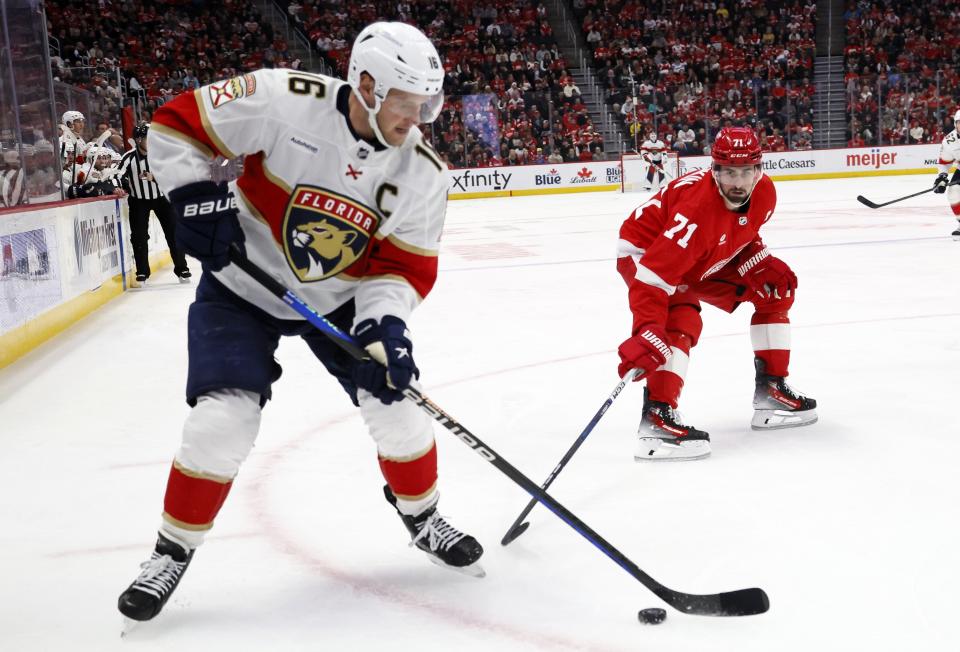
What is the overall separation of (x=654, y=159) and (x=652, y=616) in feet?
50.6

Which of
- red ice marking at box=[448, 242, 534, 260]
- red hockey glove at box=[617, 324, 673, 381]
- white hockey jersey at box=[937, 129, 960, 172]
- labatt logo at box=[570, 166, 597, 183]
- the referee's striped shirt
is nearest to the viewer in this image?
red hockey glove at box=[617, 324, 673, 381]

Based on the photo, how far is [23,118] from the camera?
5809 millimetres

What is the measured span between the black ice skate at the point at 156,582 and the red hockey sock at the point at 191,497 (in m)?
0.06

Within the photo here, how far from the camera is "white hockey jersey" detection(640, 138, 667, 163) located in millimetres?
16672

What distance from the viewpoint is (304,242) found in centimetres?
205

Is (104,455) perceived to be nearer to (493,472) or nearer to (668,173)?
(493,472)

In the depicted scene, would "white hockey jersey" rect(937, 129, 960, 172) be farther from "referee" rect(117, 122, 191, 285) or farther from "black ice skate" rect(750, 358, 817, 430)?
"referee" rect(117, 122, 191, 285)

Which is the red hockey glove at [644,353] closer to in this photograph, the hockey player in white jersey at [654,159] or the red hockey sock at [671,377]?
the red hockey sock at [671,377]

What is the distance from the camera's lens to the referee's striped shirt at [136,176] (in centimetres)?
748

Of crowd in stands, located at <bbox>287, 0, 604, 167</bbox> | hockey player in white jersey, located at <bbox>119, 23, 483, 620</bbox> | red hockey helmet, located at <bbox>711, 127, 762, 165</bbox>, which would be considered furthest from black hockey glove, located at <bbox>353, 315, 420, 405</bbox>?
crowd in stands, located at <bbox>287, 0, 604, 167</bbox>

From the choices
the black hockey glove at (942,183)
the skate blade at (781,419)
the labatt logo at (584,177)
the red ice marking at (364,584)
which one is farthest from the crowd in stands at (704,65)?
the red ice marking at (364,584)

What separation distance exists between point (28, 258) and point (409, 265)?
3.65 meters

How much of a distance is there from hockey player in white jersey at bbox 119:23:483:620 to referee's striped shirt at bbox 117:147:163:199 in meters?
5.81

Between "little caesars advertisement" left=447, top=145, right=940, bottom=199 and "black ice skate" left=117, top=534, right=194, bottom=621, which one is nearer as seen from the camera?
"black ice skate" left=117, top=534, right=194, bottom=621
